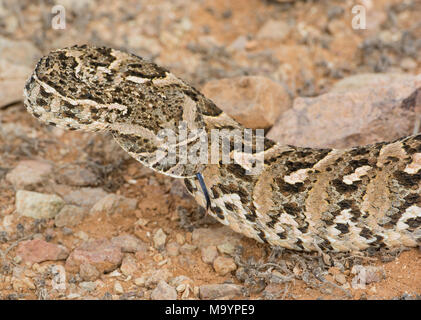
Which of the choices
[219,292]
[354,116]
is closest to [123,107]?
[219,292]

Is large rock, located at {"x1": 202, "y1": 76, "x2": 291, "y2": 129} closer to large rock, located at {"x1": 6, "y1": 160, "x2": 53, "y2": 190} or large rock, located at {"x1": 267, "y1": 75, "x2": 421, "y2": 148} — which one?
large rock, located at {"x1": 267, "y1": 75, "x2": 421, "y2": 148}

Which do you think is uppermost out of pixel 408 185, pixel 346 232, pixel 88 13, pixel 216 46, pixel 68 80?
pixel 88 13

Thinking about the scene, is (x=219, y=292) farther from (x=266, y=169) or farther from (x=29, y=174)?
(x=29, y=174)
